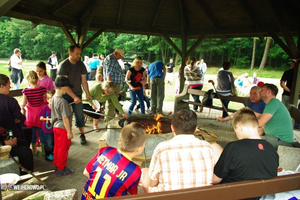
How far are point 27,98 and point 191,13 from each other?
585 centimetres

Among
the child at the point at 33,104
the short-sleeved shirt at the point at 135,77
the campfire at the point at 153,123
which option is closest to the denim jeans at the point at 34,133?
the child at the point at 33,104

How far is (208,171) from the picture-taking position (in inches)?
72.4

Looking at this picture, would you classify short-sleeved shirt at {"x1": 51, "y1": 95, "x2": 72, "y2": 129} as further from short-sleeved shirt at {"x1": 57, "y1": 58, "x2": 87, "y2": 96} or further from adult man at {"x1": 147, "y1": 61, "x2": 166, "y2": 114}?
adult man at {"x1": 147, "y1": 61, "x2": 166, "y2": 114}

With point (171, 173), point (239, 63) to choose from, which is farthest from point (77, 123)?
point (239, 63)

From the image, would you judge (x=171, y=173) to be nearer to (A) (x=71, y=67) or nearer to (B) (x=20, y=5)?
(A) (x=71, y=67)

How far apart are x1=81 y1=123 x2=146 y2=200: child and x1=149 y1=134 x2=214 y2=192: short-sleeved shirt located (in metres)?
0.20

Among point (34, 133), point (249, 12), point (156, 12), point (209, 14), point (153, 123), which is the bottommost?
point (34, 133)

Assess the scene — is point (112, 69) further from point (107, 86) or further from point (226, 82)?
point (226, 82)

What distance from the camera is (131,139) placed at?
1943 millimetres

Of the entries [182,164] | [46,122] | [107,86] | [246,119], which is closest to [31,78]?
[46,122]

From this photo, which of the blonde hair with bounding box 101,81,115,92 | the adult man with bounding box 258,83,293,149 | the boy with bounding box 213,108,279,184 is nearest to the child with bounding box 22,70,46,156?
the blonde hair with bounding box 101,81,115,92

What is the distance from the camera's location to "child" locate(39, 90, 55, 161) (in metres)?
4.05

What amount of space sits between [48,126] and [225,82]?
192 inches

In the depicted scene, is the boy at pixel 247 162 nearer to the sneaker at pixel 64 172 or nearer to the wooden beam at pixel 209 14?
the sneaker at pixel 64 172
